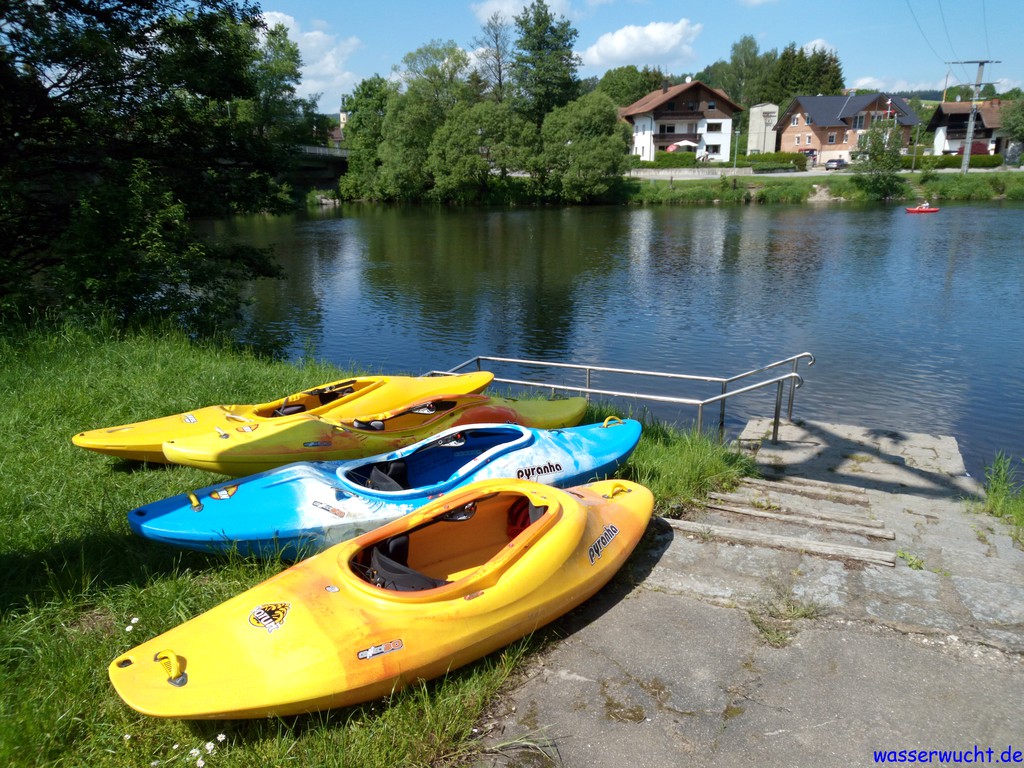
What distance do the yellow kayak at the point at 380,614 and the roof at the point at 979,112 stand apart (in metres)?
78.6

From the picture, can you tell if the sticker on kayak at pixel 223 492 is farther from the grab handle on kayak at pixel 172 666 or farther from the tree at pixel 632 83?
the tree at pixel 632 83

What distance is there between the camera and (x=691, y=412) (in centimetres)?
1255

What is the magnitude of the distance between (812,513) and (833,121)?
72.8 metres

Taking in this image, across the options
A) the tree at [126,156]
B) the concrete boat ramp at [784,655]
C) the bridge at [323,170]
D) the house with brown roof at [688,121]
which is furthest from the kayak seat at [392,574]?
the house with brown roof at [688,121]

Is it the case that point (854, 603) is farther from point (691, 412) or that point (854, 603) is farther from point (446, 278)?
point (446, 278)

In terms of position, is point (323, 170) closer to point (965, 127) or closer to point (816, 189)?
point (816, 189)

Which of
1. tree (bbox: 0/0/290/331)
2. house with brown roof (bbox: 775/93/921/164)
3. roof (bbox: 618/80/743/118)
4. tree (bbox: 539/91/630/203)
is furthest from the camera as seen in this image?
roof (bbox: 618/80/743/118)

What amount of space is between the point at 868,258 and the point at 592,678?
2655 centimetres

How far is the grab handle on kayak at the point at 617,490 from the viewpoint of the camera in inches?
205

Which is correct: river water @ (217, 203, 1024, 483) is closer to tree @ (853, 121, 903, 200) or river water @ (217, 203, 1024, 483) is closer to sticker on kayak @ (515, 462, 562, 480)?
sticker on kayak @ (515, 462, 562, 480)

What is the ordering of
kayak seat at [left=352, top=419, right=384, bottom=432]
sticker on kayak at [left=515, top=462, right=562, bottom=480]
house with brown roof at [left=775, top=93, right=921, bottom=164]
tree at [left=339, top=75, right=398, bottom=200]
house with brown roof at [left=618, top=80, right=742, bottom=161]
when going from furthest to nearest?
house with brown roof at [left=618, top=80, right=742, bottom=161], house with brown roof at [left=775, top=93, right=921, bottom=164], tree at [left=339, top=75, right=398, bottom=200], kayak seat at [left=352, top=419, right=384, bottom=432], sticker on kayak at [left=515, top=462, right=562, bottom=480]

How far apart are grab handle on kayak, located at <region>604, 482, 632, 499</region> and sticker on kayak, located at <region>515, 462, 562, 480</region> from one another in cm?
80

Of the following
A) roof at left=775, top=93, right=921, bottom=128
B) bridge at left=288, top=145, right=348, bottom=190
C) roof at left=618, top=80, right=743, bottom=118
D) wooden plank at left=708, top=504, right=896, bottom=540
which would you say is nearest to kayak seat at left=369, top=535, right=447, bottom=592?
wooden plank at left=708, top=504, right=896, bottom=540

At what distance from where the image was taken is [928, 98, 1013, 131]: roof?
66.5 m
